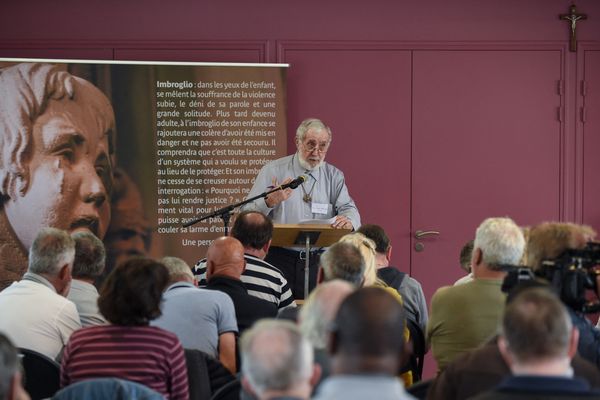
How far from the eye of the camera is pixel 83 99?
275 inches

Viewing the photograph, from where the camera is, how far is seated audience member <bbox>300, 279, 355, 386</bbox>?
263 centimetres

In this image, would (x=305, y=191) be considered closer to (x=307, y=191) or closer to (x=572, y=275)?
(x=307, y=191)

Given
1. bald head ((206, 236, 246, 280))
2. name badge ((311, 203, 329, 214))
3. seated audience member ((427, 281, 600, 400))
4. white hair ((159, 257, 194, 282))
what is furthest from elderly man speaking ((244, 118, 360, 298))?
seated audience member ((427, 281, 600, 400))

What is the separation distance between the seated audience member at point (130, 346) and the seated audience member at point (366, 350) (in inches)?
52.7

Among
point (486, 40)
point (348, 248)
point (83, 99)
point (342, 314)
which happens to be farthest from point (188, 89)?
point (342, 314)

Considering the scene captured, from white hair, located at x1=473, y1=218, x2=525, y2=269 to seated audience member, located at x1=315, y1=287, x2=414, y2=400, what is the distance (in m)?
1.88

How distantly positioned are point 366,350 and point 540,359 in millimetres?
586

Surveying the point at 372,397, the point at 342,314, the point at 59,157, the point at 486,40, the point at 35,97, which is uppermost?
the point at 486,40

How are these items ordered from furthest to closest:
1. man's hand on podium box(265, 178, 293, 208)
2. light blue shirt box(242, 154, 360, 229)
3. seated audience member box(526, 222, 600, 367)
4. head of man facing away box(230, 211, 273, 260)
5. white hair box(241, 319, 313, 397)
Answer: light blue shirt box(242, 154, 360, 229) < man's hand on podium box(265, 178, 293, 208) < head of man facing away box(230, 211, 273, 260) < seated audience member box(526, 222, 600, 367) < white hair box(241, 319, 313, 397)

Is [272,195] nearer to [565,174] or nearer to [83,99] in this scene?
[83,99]

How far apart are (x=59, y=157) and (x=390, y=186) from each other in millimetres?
2481

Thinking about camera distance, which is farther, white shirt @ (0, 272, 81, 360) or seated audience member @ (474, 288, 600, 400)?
white shirt @ (0, 272, 81, 360)

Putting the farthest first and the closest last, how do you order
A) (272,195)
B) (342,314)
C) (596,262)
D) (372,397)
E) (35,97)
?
1. (35,97)
2. (272,195)
3. (596,262)
4. (342,314)
5. (372,397)

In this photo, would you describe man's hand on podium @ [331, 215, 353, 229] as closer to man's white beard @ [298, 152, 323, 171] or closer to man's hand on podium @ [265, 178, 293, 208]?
man's hand on podium @ [265, 178, 293, 208]
